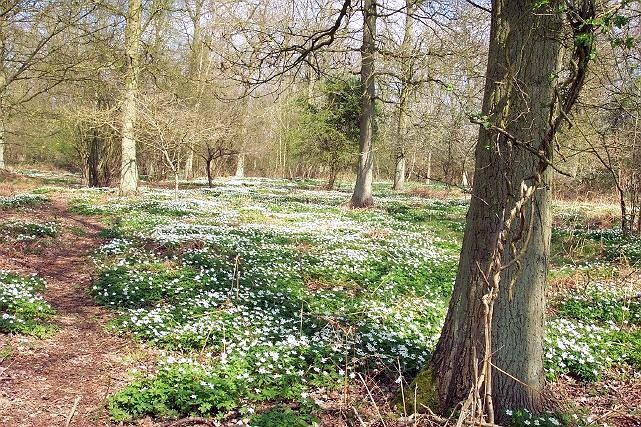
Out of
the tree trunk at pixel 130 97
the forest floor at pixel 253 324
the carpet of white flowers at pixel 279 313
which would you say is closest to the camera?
the forest floor at pixel 253 324

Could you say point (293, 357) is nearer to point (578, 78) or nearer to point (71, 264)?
point (578, 78)

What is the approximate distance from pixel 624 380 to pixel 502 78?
15.3ft

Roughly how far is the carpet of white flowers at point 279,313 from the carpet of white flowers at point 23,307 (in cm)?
96

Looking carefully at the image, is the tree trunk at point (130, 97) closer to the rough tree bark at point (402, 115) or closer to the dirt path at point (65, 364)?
the rough tree bark at point (402, 115)

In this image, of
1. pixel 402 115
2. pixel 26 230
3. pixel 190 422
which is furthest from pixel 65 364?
pixel 402 115

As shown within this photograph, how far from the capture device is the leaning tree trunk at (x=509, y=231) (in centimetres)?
434

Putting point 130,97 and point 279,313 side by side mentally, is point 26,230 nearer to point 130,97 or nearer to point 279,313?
point 279,313

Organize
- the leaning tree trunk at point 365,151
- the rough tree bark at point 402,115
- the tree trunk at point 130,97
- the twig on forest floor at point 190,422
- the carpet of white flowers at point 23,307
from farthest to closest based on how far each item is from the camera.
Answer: the tree trunk at point 130,97
the leaning tree trunk at point 365,151
the rough tree bark at point 402,115
the carpet of white flowers at point 23,307
the twig on forest floor at point 190,422

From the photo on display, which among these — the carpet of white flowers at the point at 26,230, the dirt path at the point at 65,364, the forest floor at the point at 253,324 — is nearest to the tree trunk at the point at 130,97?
the forest floor at the point at 253,324

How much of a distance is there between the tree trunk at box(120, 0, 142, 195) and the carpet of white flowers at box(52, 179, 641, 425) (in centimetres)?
929

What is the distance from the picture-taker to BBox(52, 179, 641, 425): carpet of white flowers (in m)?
5.32

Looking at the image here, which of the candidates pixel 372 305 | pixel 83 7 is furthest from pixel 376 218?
pixel 83 7

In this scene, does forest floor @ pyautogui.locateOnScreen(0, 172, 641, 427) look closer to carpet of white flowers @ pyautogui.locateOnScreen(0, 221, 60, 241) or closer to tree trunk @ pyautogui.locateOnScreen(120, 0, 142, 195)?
carpet of white flowers @ pyautogui.locateOnScreen(0, 221, 60, 241)

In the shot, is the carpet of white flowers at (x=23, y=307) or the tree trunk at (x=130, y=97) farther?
the tree trunk at (x=130, y=97)
